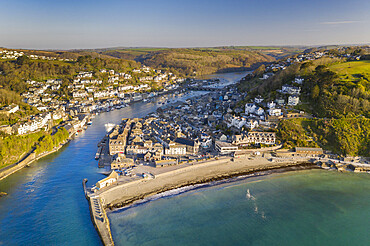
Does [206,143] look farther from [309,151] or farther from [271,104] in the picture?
[271,104]

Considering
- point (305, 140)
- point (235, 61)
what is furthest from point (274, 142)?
point (235, 61)

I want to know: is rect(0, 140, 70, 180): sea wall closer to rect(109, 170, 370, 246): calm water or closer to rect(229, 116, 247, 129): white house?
rect(109, 170, 370, 246): calm water

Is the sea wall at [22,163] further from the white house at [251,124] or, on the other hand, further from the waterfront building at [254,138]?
the white house at [251,124]

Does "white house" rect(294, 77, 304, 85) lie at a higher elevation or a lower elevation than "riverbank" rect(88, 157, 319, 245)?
higher

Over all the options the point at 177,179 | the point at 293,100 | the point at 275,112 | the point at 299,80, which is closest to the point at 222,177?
the point at 177,179

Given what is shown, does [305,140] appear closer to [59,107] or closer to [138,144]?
[138,144]

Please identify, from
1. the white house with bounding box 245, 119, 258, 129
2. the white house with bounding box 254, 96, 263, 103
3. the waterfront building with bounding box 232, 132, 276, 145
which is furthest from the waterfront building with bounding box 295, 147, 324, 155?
the white house with bounding box 254, 96, 263, 103

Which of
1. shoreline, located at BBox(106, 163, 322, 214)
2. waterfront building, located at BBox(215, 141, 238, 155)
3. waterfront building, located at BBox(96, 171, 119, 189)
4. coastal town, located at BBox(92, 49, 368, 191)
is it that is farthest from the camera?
waterfront building, located at BBox(215, 141, 238, 155)
